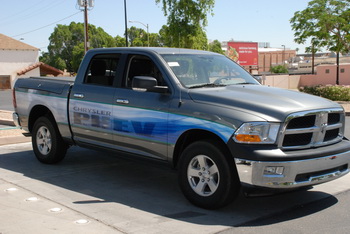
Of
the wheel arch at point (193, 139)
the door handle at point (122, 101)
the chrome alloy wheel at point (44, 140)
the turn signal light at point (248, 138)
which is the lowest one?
the chrome alloy wheel at point (44, 140)

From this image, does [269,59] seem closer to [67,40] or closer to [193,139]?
[67,40]

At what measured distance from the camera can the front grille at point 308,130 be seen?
5.07 metres

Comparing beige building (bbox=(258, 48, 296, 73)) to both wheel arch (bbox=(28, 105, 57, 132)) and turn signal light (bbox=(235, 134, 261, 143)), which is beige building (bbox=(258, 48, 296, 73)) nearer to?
wheel arch (bbox=(28, 105, 57, 132))

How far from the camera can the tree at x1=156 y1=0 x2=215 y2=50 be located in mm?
33875

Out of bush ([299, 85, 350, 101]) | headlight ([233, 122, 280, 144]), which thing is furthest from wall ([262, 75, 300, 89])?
headlight ([233, 122, 280, 144])

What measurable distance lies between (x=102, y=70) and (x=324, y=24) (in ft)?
74.2

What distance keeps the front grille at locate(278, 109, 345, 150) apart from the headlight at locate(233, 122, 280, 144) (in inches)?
3.7

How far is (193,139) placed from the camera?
581 centimetres

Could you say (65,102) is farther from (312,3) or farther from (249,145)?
(312,3)

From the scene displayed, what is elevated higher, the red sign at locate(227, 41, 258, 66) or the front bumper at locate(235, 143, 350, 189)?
the red sign at locate(227, 41, 258, 66)

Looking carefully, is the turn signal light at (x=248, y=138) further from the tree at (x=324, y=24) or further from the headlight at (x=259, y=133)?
the tree at (x=324, y=24)

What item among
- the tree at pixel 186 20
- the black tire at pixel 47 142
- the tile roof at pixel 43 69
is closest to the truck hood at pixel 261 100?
the black tire at pixel 47 142

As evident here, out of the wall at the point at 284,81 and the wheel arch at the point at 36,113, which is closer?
the wheel arch at the point at 36,113

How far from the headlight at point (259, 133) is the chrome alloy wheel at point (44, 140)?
4016 mm
